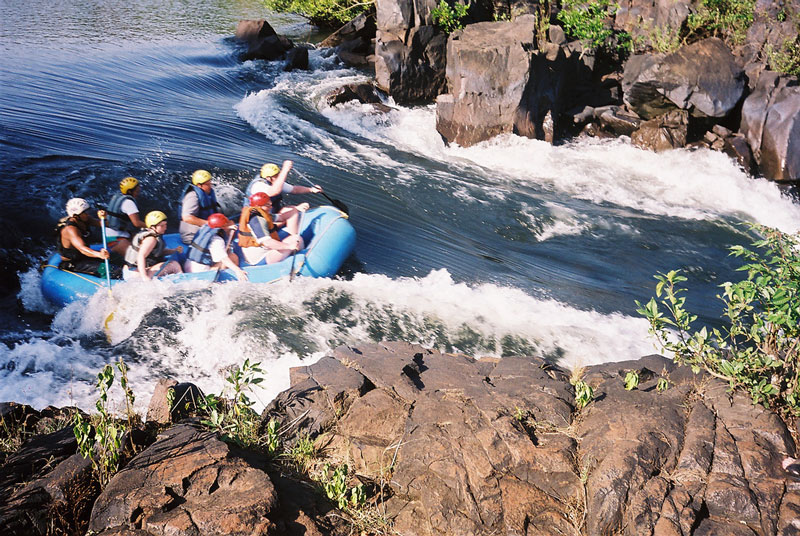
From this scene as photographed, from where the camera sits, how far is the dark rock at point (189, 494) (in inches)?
114

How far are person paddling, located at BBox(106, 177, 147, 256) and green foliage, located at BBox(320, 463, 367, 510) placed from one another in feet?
15.9

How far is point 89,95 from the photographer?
38.5ft

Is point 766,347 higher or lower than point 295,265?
higher

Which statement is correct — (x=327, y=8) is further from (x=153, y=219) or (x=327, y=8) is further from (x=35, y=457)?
(x=35, y=457)

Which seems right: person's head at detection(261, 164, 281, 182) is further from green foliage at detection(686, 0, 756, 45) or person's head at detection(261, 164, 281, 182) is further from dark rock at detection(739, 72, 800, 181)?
green foliage at detection(686, 0, 756, 45)

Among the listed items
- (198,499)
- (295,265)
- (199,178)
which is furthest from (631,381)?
(199,178)

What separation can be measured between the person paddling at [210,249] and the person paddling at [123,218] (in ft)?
2.13

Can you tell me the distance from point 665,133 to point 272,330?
935 cm

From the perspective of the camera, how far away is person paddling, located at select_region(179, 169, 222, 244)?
24.3 feet

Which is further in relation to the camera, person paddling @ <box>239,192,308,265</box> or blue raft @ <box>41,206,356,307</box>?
person paddling @ <box>239,192,308,265</box>

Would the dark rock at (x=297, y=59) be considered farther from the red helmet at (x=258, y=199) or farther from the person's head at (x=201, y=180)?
the red helmet at (x=258, y=199)

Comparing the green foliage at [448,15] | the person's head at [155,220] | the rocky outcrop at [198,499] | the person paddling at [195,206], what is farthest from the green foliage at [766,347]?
the green foliage at [448,15]

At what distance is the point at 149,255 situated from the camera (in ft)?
22.7

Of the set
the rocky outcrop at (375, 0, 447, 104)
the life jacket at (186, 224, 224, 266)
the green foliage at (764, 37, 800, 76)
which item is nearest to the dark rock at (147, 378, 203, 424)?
the life jacket at (186, 224, 224, 266)
